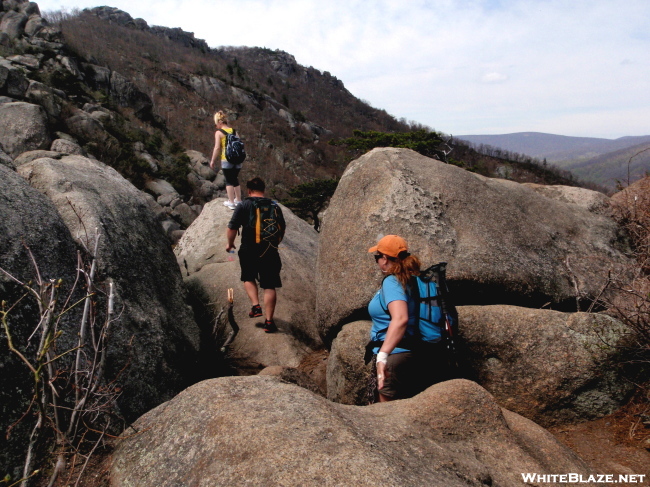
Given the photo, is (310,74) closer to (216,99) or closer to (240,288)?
(216,99)

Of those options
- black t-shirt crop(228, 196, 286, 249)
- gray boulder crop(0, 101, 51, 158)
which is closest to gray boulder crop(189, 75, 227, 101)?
gray boulder crop(0, 101, 51, 158)

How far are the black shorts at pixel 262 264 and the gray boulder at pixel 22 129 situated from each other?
11.8m

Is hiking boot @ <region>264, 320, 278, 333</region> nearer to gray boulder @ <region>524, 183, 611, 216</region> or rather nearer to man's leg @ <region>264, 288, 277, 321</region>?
man's leg @ <region>264, 288, 277, 321</region>

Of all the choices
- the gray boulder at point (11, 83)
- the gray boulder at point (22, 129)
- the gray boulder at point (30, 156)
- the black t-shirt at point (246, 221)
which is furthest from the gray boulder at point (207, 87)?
the black t-shirt at point (246, 221)

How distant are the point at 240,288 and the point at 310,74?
113 m

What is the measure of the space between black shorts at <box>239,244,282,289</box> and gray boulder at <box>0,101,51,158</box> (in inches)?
466

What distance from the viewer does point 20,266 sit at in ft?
10.3

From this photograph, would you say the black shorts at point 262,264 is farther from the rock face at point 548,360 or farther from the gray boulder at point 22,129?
the gray boulder at point 22,129

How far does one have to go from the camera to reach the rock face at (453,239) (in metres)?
4.98

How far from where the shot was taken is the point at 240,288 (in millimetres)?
7039

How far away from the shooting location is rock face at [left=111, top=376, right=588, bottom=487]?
2.04 m

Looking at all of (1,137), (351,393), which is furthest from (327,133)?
(351,393)

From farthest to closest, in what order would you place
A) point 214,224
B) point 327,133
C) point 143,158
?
point 327,133 < point 143,158 < point 214,224

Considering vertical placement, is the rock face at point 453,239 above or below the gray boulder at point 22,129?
below
